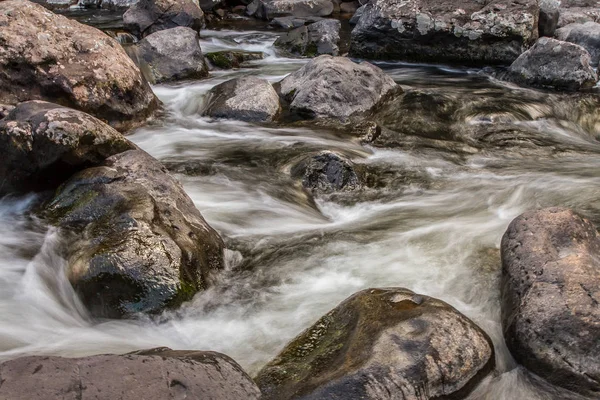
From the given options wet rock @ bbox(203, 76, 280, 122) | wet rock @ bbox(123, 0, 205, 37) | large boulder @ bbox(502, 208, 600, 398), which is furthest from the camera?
wet rock @ bbox(123, 0, 205, 37)

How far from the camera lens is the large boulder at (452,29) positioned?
36.6ft

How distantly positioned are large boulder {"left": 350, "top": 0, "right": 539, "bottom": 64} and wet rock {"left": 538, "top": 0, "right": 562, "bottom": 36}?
871mm

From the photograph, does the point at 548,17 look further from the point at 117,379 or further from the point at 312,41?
the point at 117,379

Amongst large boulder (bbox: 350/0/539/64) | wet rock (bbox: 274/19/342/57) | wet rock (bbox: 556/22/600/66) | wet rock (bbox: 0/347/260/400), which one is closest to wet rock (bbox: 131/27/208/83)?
wet rock (bbox: 274/19/342/57)

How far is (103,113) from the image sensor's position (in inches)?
299

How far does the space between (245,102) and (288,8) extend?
10254 mm

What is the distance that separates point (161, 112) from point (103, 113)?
134cm

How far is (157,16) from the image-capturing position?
1359cm

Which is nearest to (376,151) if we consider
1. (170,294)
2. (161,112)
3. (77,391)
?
(161,112)

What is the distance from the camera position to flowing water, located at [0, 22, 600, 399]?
13.1 ft

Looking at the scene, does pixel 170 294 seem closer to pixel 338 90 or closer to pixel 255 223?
pixel 255 223

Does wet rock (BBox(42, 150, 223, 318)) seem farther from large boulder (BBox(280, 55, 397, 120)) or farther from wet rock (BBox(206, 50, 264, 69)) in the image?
wet rock (BBox(206, 50, 264, 69))

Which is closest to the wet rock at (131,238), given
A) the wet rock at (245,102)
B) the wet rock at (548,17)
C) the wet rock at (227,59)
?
the wet rock at (245,102)

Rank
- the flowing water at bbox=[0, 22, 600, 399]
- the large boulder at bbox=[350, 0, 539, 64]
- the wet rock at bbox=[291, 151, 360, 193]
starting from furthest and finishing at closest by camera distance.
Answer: the large boulder at bbox=[350, 0, 539, 64] → the wet rock at bbox=[291, 151, 360, 193] → the flowing water at bbox=[0, 22, 600, 399]
